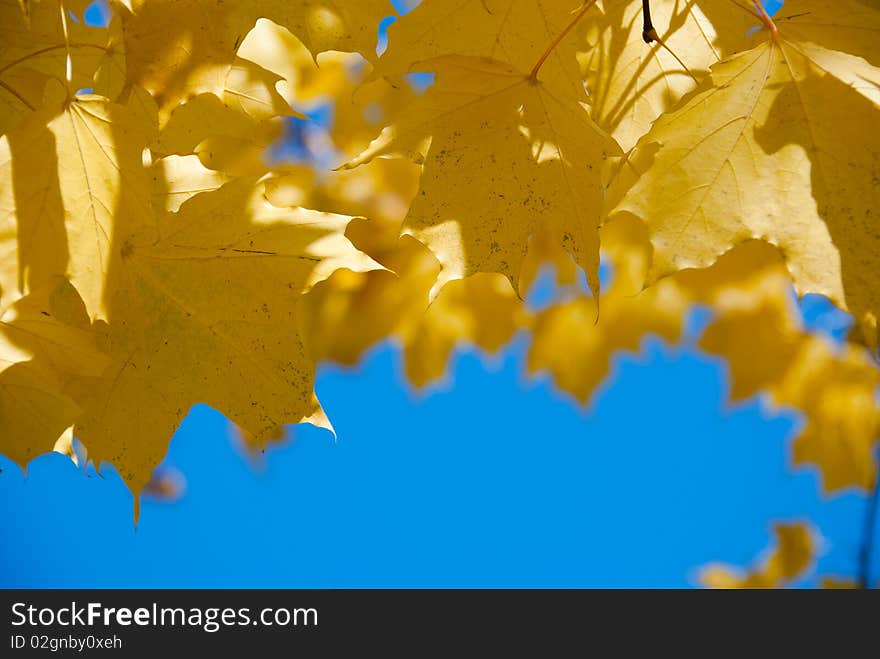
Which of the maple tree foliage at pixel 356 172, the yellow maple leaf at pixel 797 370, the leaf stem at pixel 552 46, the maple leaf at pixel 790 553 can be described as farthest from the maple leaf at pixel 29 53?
the maple leaf at pixel 790 553

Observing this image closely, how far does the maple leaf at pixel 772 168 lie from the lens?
85 cm

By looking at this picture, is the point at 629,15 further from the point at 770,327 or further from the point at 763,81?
the point at 770,327

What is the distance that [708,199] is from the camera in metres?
0.86

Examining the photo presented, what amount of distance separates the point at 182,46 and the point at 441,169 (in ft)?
1.02

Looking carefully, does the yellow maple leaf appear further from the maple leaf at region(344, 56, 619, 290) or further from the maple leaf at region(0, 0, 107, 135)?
the maple leaf at region(0, 0, 107, 135)

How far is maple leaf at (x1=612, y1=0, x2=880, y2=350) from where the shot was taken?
2.78ft

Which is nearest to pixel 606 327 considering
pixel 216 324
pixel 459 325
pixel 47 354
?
pixel 459 325

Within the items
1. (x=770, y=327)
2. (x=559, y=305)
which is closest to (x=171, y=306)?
(x=559, y=305)

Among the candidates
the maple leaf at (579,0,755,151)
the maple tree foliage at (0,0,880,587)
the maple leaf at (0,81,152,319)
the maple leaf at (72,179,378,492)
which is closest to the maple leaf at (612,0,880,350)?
the maple tree foliage at (0,0,880,587)

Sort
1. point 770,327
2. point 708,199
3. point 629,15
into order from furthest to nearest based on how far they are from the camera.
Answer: point 770,327, point 629,15, point 708,199

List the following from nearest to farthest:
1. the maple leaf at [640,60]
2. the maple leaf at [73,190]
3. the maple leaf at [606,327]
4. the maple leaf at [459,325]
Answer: the maple leaf at [73,190], the maple leaf at [640,60], the maple leaf at [606,327], the maple leaf at [459,325]

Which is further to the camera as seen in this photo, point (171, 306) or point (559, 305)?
point (559, 305)

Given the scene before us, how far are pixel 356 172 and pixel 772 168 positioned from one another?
470 mm

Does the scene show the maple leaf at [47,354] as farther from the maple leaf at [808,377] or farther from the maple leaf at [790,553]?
the maple leaf at [790,553]
